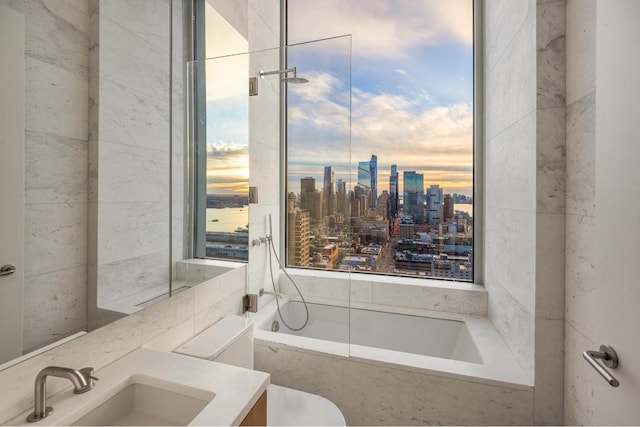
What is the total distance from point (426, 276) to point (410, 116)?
1308 millimetres

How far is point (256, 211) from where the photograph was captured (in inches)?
82.0

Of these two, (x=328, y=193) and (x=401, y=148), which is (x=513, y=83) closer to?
(x=401, y=148)

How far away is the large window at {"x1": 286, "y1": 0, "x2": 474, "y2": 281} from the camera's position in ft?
7.10

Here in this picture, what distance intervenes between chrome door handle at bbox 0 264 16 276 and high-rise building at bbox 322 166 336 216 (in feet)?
4.97

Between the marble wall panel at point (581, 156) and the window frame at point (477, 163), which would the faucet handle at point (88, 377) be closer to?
the window frame at point (477, 163)

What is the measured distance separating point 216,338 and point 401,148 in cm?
188

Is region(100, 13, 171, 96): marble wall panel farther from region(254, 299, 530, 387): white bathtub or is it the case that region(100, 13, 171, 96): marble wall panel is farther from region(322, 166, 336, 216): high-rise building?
region(254, 299, 530, 387): white bathtub

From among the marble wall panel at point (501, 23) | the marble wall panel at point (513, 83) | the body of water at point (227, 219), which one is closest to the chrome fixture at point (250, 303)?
the body of water at point (227, 219)

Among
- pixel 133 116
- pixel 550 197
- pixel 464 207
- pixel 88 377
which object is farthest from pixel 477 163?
pixel 88 377

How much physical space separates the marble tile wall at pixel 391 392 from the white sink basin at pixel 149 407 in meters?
0.85

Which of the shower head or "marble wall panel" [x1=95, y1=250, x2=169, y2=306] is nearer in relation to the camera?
"marble wall panel" [x1=95, y1=250, x2=169, y2=306]

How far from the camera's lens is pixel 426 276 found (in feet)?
7.68

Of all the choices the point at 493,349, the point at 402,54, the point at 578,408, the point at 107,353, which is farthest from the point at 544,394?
the point at 402,54

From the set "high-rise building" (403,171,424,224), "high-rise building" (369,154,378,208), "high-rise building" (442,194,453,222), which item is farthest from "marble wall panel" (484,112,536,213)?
"high-rise building" (369,154,378,208)
